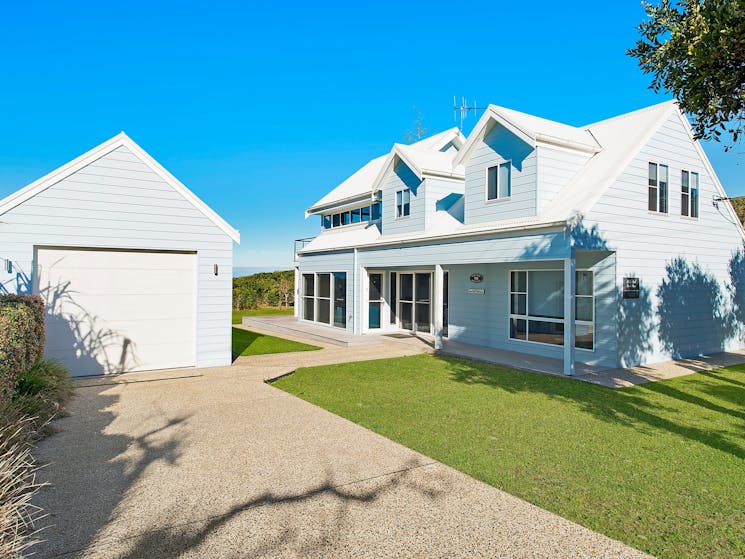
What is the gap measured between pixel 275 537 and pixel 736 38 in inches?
285

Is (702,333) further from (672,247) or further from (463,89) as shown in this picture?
(463,89)

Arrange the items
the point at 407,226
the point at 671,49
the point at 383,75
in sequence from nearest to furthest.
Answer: the point at 671,49 → the point at 407,226 → the point at 383,75

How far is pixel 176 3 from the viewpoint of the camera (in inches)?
520

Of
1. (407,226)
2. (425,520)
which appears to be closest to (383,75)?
(407,226)

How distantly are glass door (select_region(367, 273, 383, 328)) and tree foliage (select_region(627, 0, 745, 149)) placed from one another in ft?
39.4

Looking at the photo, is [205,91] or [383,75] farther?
[383,75]

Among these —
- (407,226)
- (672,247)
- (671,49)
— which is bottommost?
(672,247)

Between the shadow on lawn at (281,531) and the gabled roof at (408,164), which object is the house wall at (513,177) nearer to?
the gabled roof at (408,164)

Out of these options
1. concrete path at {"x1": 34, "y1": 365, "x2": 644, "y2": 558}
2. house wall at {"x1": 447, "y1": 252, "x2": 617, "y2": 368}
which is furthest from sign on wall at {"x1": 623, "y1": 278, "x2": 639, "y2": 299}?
concrete path at {"x1": 34, "y1": 365, "x2": 644, "y2": 558}

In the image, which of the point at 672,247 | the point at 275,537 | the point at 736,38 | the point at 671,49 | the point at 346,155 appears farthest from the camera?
the point at 346,155

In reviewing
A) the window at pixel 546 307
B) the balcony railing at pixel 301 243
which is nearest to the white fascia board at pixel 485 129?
the window at pixel 546 307

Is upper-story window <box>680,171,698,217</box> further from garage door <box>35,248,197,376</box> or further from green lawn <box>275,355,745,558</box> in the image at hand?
garage door <box>35,248,197,376</box>

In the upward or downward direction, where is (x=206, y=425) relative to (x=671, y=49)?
downward

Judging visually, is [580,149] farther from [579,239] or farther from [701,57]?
[701,57]
